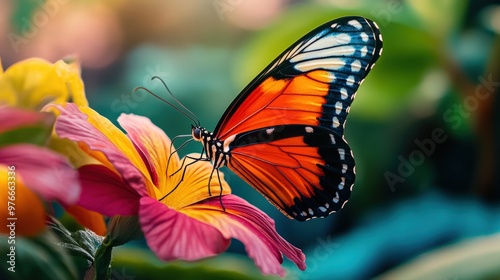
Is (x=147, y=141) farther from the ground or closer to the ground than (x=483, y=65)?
closer to the ground

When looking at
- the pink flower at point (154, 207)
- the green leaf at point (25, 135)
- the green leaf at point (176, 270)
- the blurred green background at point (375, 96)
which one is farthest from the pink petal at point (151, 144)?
the blurred green background at point (375, 96)

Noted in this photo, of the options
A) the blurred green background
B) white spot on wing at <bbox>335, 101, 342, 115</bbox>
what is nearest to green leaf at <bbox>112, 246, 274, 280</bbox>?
the blurred green background

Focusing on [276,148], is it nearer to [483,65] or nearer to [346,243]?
[346,243]

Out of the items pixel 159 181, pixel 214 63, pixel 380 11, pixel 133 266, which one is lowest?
pixel 133 266

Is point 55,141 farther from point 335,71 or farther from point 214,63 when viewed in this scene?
point 214,63

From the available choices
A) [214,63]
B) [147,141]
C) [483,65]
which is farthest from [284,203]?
[483,65]

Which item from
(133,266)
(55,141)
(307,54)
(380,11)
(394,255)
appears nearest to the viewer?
(55,141)

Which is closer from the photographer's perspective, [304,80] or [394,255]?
[304,80]

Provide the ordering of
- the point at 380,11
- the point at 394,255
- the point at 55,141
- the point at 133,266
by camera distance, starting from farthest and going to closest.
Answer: the point at 394,255
the point at 380,11
the point at 133,266
the point at 55,141
